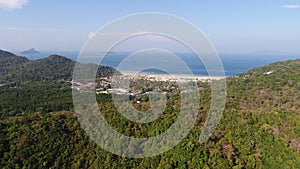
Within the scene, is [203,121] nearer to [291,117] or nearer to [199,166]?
[199,166]

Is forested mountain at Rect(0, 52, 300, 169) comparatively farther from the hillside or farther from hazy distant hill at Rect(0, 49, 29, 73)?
hazy distant hill at Rect(0, 49, 29, 73)

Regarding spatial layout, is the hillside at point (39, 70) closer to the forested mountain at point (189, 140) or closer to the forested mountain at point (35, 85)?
the forested mountain at point (35, 85)

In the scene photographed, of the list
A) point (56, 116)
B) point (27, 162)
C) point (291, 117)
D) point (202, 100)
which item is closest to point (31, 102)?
point (56, 116)

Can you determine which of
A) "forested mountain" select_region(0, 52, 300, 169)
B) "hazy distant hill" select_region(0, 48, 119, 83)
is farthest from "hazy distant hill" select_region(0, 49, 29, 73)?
"forested mountain" select_region(0, 52, 300, 169)

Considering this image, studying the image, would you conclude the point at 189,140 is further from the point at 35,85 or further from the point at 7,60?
the point at 7,60

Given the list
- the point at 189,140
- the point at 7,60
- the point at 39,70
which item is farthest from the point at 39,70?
the point at 189,140

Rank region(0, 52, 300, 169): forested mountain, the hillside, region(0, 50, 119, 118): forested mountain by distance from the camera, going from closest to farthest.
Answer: region(0, 52, 300, 169): forested mountain < region(0, 50, 119, 118): forested mountain < the hillside

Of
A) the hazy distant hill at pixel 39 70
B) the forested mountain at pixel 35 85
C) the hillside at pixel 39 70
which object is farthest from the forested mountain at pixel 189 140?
the hazy distant hill at pixel 39 70

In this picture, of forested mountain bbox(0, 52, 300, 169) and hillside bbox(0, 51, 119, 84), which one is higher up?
hillside bbox(0, 51, 119, 84)

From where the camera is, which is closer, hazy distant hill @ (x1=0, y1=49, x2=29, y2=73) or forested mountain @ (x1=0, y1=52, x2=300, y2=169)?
forested mountain @ (x1=0, y1=52, x2=300, y2=169)
